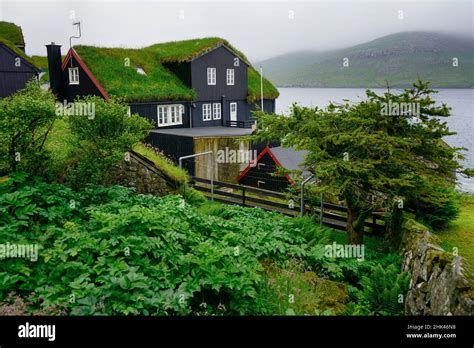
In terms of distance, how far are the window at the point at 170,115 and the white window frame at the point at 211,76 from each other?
12.0 ft

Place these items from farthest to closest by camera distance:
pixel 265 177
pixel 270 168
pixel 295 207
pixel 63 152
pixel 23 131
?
pixel 265 177 < pixel 270 168 < pixel 295 207 < pixel 63 152 < pixel 23 131

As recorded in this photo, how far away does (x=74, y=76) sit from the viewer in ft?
93.9

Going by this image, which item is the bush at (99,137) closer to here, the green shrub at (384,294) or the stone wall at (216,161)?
the green shrub at (384,294)

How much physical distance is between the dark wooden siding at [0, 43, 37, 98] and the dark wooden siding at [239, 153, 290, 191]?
17.7m

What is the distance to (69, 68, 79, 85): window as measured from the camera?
28.4 m

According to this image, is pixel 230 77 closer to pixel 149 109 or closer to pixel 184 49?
pixel 184 49

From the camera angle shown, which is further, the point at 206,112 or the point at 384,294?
the point at 206,112

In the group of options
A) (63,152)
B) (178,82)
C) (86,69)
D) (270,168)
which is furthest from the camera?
(178,82)

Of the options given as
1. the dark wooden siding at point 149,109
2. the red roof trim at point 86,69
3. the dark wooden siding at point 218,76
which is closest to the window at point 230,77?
the dark wooden siding at point 218,76

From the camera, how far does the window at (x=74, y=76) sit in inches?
1120

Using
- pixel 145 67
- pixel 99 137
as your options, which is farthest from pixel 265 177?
pixel 145 67

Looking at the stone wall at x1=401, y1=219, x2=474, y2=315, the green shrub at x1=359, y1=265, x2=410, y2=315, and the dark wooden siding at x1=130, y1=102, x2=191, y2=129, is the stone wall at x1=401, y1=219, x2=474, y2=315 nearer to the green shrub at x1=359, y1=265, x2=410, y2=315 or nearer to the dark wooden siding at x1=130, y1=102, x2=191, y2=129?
the green shrub at x1=359, y1=265, x2=410, y2=315

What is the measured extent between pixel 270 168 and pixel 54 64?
1929cm

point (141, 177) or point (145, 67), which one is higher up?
point (145, 67)
